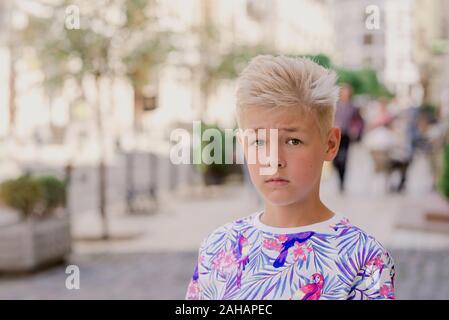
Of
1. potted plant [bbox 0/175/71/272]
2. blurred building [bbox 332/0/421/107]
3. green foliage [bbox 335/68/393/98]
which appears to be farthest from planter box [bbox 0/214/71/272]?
green foliage [bbox 335/68/393/98]

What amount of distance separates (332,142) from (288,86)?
6.2 inches

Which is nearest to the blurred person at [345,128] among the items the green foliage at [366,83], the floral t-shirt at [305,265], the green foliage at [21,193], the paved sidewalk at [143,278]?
the paved sidewalk at [143,278]

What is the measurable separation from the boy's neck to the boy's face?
2 cm

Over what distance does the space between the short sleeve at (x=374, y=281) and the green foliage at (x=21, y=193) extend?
21.2 ft

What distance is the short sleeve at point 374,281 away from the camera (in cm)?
142

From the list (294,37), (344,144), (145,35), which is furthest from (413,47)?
(145,35)

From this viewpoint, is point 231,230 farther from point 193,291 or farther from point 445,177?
point 445,177

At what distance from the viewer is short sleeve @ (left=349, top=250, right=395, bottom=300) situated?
56.0 inches

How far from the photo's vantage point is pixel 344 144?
12898mm

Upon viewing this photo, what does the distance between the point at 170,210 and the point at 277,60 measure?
10.9 meters

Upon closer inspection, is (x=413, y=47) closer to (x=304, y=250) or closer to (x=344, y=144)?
(x=344, y=144)

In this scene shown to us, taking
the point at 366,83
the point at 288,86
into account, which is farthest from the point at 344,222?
the point at 366,83

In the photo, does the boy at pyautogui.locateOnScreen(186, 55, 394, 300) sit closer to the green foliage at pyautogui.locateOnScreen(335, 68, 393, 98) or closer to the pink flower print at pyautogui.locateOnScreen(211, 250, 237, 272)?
the pink flower print at pyautogui.locateOnScreen(211, 250, 237, 272)

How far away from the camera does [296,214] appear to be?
149 centimetres
